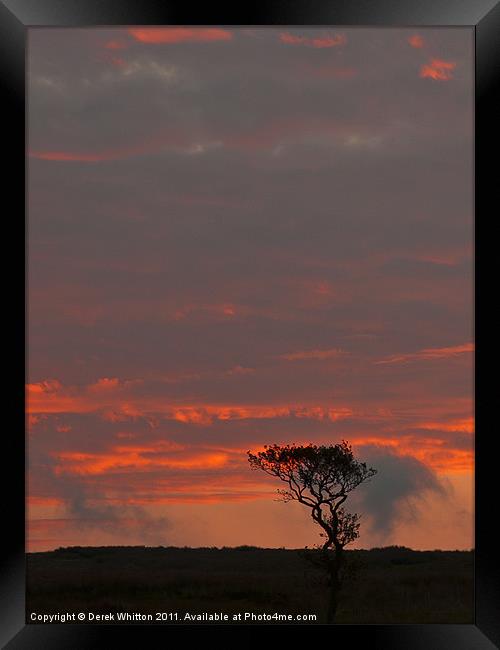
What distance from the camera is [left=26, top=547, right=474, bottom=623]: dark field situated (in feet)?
17.6

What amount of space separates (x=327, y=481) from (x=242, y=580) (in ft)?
3.29

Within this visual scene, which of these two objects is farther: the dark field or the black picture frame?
the dark field

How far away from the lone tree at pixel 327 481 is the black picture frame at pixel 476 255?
1.33m

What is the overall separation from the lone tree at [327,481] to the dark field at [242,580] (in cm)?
14

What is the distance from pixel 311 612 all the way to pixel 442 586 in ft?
4.38

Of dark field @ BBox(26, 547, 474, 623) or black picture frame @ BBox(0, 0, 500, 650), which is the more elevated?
black picture frame @ BBox(0, 0, 500, 650)

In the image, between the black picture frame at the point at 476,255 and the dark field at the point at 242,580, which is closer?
the black picture frame at the point at 476,255

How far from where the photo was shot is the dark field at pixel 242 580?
5379 mm

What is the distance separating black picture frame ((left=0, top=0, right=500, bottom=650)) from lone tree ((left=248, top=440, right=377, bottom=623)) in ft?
4.38

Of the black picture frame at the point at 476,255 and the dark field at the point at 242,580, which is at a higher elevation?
the black picture frame at the point at 476,255

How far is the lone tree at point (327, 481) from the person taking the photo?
594cm

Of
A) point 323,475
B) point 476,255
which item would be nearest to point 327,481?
point 323,475

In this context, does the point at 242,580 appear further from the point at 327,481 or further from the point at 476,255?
the point at 476,255

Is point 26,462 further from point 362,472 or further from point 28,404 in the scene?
point 362,472
